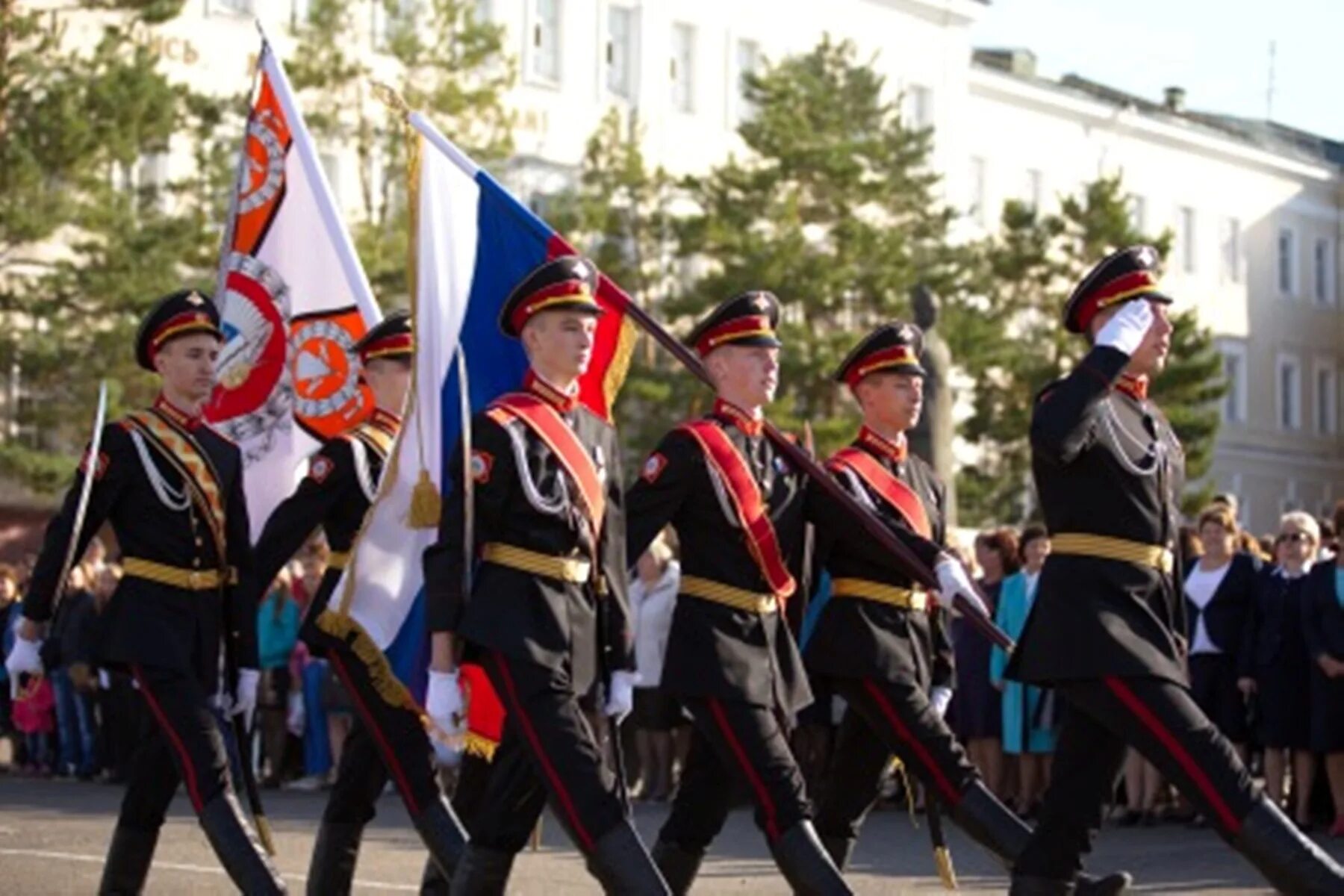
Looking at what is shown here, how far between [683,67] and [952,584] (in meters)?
46.8

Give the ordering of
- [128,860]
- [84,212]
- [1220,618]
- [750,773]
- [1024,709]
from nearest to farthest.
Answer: [750,773] < [128,860] < [1220,618] < [1024,709] < [84,212]

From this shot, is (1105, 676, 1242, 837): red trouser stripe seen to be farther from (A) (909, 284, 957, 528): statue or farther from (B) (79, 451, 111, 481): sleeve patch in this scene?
(A) (909, 284, 957, 528): statue

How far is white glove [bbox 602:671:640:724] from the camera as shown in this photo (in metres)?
10.4

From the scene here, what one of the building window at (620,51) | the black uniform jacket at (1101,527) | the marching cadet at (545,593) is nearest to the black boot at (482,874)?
the marching cadet at (545,593)

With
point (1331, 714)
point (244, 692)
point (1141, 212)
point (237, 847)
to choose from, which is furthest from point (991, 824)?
point (1141, 212)

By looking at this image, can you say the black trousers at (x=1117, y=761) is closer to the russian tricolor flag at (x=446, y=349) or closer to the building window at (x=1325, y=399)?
the russian tricolor flag at (x=446, y=349)

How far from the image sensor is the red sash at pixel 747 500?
433 inches

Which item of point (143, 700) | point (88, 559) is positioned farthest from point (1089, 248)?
point (143, 700)

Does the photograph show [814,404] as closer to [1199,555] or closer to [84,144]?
[84,144]

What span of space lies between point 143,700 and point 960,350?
130ft

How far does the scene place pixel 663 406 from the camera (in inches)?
1873

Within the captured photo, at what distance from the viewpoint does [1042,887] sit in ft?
32.9

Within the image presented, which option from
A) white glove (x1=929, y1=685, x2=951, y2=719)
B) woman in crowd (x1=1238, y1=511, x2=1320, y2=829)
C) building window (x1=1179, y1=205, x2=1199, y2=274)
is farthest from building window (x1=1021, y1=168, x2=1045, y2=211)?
white glove (x1=929, y1=685, x2=951, y2=719)

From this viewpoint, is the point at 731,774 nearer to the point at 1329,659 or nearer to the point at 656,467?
the point at 656,467
